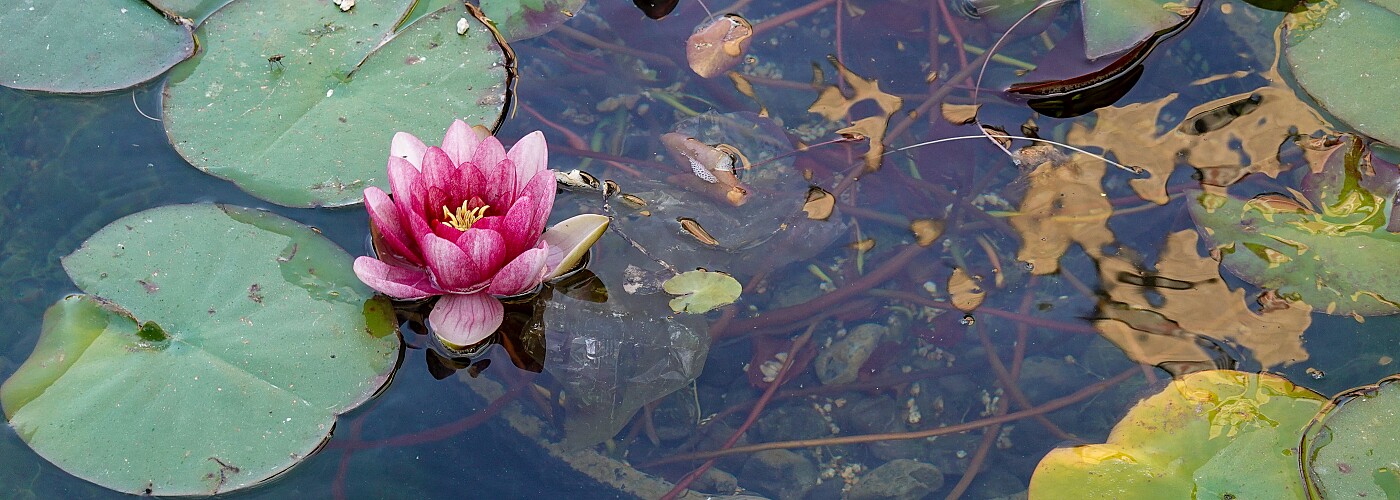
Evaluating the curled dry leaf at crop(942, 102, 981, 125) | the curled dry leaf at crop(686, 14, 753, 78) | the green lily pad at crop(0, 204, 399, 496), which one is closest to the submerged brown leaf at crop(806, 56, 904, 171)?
the curled dry leaf at crop(942, 102, 981, 125)

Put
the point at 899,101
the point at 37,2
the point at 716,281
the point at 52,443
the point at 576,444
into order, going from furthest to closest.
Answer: the point at 899,101
the point at 37,2
the point at 716,281
the point at 576,444
the point at 52,443

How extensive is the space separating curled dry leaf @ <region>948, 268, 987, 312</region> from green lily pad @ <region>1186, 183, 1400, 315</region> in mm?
830

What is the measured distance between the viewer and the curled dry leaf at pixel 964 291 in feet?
9.56

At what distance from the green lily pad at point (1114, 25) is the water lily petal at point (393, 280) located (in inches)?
98.9

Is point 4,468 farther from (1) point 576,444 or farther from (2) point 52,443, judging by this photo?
(1) point 576,444

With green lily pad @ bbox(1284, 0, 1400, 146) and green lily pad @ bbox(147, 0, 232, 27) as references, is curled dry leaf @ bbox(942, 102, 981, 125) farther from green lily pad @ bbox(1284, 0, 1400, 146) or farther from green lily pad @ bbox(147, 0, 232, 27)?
green lily pad @ bbox(147, 0, 232, 27)

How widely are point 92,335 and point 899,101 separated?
2.85 metres

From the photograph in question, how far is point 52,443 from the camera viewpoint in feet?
7.84

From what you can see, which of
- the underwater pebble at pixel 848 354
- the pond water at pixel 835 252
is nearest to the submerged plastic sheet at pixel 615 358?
the pond water at pixel 835 252

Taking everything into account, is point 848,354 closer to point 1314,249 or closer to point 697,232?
point 697,232

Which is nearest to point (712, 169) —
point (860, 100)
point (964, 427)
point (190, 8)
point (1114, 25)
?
point (860, 100)

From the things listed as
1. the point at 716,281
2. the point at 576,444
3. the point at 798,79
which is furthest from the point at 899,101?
the point at 576,444

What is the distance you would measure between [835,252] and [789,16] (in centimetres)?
113

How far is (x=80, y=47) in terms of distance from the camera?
9.97 ft
